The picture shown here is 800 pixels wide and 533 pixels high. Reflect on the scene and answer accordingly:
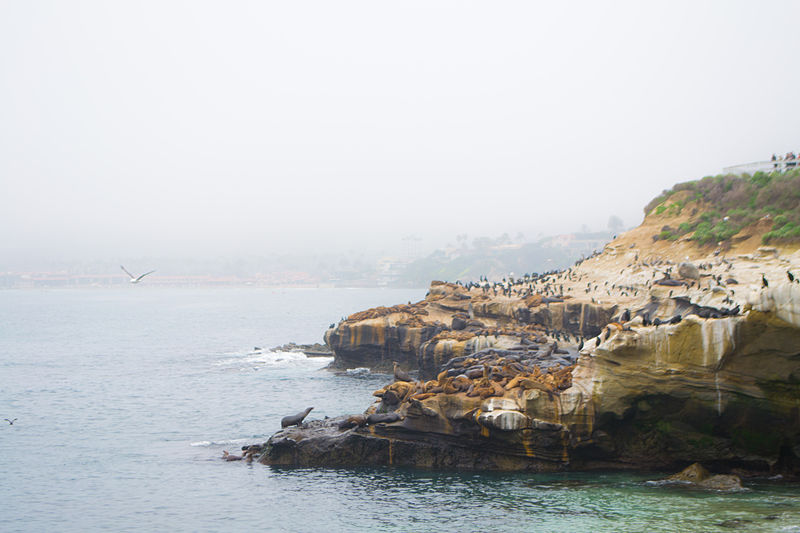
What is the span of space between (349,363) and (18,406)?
2545 centimetres

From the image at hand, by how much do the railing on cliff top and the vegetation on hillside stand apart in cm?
141

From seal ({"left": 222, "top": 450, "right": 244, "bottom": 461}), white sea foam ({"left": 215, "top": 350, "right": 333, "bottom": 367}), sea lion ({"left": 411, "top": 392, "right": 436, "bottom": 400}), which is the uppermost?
sea lion ({"left": 411, "top": 392, "right": 436, "bottom": 400})

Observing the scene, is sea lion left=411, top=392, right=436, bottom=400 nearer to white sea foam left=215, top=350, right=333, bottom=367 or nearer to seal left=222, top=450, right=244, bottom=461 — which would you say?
seal left=222, top=450, right=244, bottom=461

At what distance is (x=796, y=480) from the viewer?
78.7 ft

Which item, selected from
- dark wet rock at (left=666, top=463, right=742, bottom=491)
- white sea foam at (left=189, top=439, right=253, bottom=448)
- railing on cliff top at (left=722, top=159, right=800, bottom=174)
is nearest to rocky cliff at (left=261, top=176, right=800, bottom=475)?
dark wet rock at (left=666, top=463, right=742, bottom=491)

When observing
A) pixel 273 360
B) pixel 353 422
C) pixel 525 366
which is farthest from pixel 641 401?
pixel 273 360

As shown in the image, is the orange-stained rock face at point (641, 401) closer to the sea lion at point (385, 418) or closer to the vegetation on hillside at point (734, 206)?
the sea lion at point (385, 418)

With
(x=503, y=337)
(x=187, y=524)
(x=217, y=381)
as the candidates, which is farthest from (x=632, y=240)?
(x=187, y=524)

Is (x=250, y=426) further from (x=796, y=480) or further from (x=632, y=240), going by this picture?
(x=632, y=240)

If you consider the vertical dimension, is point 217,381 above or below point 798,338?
below

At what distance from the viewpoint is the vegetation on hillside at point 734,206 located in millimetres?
51906

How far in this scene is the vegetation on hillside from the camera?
51906 mm

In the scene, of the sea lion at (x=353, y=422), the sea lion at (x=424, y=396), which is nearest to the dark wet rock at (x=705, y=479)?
the sea lion at (x=424, y=396)

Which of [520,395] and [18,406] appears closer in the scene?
[520,395]
